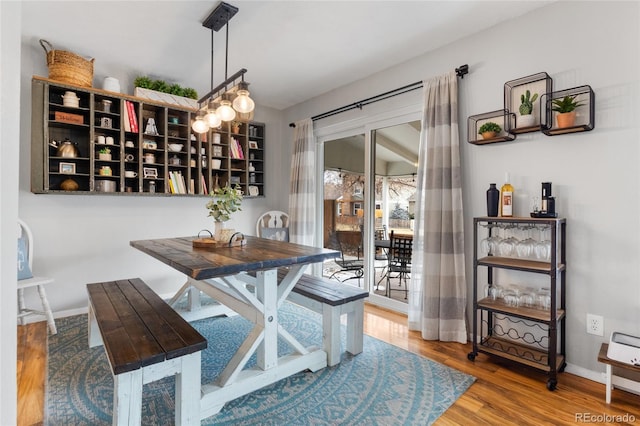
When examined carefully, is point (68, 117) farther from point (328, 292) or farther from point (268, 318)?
point (328, 292)

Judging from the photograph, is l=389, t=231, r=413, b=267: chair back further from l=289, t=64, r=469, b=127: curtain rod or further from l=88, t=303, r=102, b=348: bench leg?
l=88, t=303, r=102, b=348: bench leg

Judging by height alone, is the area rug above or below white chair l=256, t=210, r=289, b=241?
below

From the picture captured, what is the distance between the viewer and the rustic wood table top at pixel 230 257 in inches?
64.8

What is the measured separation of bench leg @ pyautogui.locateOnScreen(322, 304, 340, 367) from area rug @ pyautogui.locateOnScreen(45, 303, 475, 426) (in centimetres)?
6

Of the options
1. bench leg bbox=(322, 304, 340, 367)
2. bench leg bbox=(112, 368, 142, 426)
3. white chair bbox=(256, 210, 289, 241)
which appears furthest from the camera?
white chair bbox=(256, 210, 289, 241)

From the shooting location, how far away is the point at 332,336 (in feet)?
7.23

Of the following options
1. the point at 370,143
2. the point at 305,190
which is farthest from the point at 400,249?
the point at 305,190

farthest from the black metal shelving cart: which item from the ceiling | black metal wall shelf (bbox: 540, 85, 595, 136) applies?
the ceiling

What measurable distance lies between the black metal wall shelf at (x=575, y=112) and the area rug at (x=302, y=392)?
169 cm

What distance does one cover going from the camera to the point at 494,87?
253 centimetres

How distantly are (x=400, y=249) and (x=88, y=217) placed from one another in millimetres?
3185

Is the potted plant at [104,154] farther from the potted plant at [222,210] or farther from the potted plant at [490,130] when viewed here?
the potted plant at [490,130]

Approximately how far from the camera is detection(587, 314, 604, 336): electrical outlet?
2070 mm

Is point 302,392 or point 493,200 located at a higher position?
point 493,200
